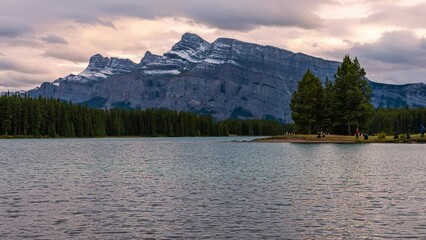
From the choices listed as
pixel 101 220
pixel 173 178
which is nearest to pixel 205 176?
pixel 173 178

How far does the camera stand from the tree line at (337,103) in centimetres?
14025

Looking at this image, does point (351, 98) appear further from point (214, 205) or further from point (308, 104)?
point (214, 205)

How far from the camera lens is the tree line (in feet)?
460

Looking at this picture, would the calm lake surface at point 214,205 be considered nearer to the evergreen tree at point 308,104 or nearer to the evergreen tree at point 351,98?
the evergreen tree at point 351,98

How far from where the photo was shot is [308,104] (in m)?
145

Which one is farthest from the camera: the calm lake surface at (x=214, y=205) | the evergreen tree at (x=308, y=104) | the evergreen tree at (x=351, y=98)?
the evergreen tree at (x=308, y=104)

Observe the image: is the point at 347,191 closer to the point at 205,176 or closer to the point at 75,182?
the point at 205,176

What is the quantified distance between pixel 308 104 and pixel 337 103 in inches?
323

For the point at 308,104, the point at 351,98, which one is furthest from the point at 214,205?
the point at 308,104

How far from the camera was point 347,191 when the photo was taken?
141 ft

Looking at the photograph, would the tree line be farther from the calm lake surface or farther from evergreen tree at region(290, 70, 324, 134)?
the calm lake surface

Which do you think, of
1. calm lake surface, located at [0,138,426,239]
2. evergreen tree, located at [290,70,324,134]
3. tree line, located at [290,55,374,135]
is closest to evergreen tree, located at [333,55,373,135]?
tree line, located at [290,55,374,135]

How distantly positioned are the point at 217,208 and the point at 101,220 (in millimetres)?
8146

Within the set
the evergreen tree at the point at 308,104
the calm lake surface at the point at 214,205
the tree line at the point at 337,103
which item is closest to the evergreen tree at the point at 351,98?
the tree line at the point at 337,103
